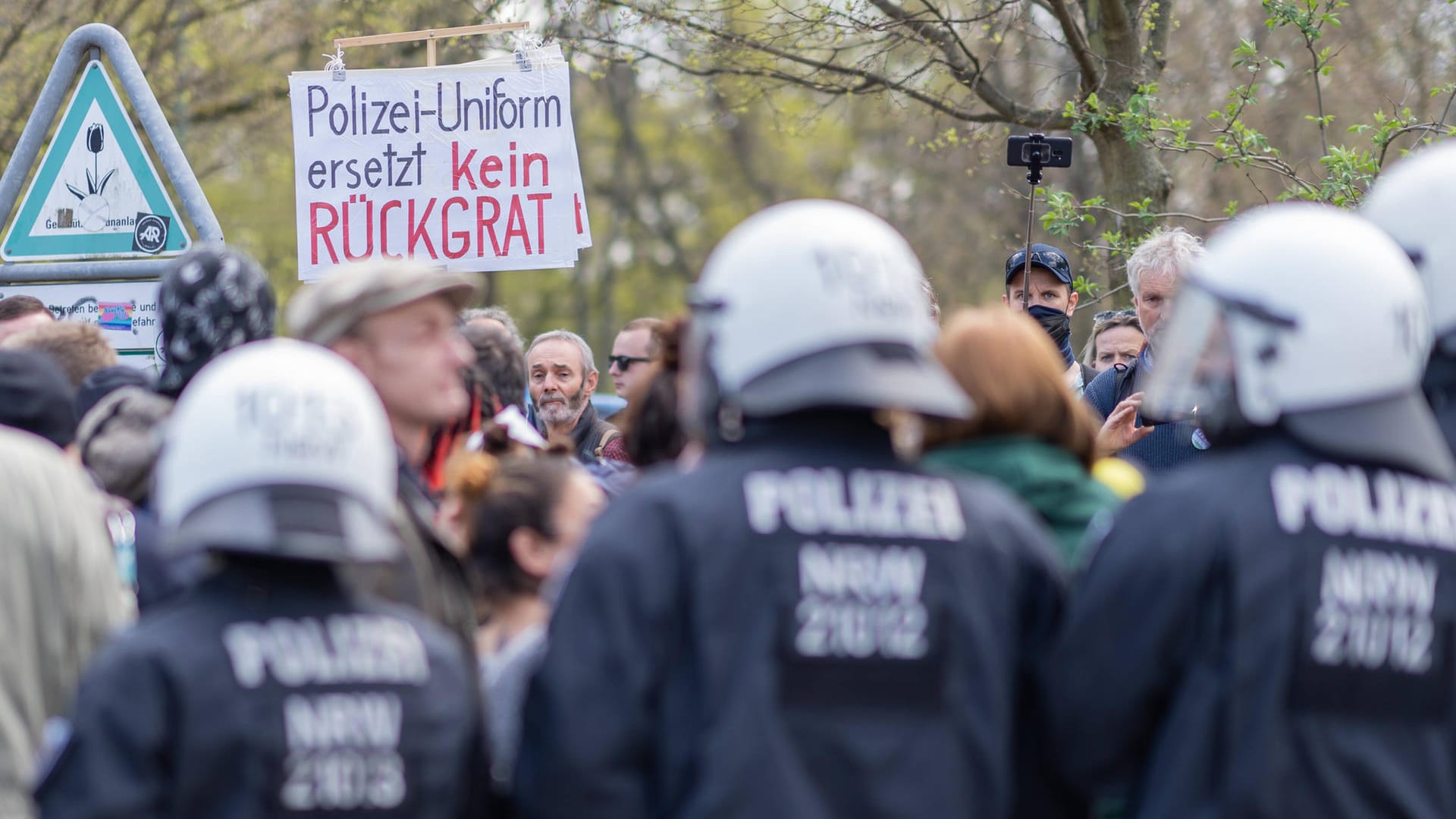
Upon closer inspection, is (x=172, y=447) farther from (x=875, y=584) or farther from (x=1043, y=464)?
(x=1043, y=464)

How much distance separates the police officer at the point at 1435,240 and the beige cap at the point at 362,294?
192cm

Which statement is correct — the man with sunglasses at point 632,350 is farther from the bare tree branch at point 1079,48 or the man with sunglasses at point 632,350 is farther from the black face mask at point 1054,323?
the bare tree branch at point 1079,48

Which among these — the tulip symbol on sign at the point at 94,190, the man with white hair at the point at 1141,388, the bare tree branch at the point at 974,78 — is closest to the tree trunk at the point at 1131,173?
the bare tree branch at the point at 974,78

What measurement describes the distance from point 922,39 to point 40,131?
4723 millimetres

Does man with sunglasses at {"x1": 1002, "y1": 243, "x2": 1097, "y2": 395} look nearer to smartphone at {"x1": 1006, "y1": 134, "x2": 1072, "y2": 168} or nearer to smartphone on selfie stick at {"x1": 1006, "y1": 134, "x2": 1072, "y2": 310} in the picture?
smartphone on selfie stick at {"x1": 1006, "y1": 134, "x2": 1072, "y2": 310}

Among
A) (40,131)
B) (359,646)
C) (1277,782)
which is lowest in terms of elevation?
A: (1277,782)

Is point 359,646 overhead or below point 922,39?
below

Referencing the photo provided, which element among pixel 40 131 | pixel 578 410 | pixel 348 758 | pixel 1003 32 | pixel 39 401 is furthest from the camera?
pixel 1003 32

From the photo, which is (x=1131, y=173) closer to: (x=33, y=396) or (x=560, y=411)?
(x=560, y=411)

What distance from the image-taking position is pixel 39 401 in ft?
11.5

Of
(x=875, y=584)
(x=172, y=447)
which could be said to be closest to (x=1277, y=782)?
(x=875, y=584)

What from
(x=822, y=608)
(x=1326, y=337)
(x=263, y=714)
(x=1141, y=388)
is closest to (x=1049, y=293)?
(x=1141, y=388)

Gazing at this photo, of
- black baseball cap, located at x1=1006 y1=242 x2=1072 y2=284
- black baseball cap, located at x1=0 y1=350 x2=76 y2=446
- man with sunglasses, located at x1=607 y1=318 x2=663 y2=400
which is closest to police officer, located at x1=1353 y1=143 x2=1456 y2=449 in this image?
black baseball cap, located at x1=0 y1=350 x2=76 y2=446

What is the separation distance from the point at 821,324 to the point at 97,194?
3.59 meters
